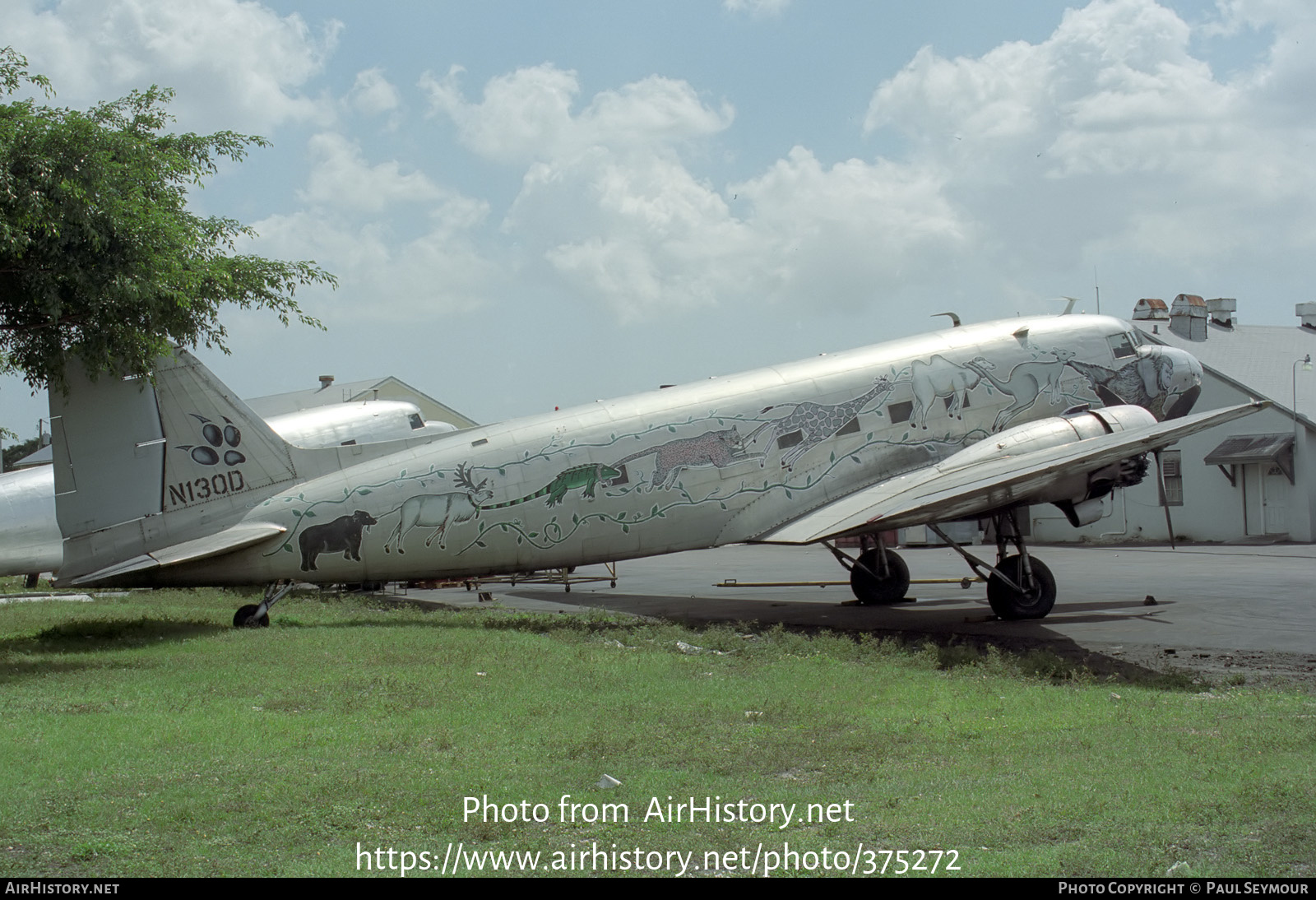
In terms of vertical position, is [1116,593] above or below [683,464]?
below

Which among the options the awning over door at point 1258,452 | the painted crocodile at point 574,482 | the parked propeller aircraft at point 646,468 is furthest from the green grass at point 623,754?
the awning over door at point 1258,452

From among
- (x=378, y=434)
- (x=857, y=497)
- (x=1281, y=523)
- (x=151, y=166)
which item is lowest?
(x=1281, y=523)

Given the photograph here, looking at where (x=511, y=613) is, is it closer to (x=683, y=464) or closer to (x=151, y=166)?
(x=683, y=464)

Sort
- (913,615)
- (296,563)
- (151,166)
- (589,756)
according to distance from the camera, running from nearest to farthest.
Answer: (589,756)
(151,166)
(296,563)
(913,615)

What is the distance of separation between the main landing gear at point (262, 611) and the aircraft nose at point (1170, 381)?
48.6ft

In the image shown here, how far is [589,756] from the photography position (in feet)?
25.7

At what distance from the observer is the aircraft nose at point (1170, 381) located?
18.7 metres

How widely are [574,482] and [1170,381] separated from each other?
35.5 ft

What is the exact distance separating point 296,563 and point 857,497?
8482mm

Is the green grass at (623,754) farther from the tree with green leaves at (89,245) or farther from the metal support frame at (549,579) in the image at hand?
the metal support frame at (549,579)

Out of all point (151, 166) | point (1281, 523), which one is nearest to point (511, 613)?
point (151, 166)

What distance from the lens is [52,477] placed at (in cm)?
2556

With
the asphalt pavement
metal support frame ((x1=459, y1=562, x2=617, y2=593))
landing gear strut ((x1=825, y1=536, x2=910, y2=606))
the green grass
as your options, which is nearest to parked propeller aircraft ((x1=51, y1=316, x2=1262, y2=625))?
the asphalt pavement

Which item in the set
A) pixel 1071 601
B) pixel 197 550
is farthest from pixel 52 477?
pixel 1071 601
